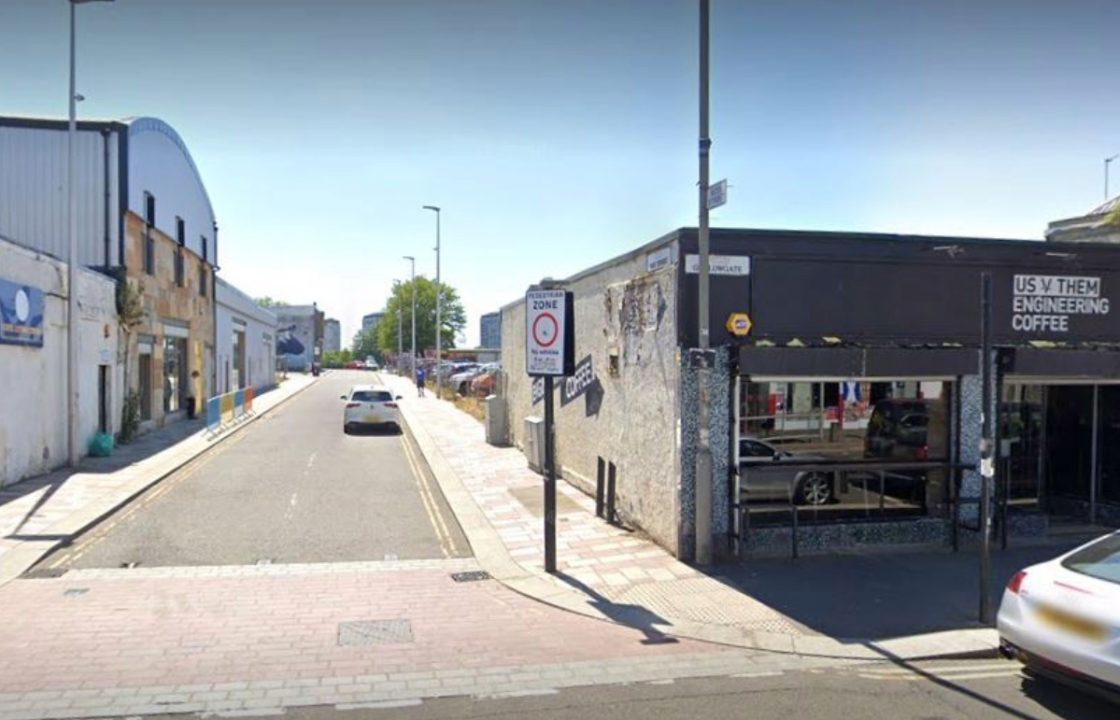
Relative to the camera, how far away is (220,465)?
17.5 metres

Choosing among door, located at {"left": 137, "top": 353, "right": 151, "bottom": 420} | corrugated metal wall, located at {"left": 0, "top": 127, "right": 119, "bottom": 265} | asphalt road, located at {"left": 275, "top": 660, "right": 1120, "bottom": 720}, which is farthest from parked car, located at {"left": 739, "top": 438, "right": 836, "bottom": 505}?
door, located at {"left": 137, "top": 353, "right": 151, "bottom": 420}

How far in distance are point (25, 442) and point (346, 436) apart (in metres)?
10.2

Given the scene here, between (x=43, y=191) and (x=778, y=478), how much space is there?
66.5 ft

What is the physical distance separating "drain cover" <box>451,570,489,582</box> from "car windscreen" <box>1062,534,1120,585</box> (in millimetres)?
5711

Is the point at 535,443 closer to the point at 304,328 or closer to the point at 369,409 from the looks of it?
the point at 369,409

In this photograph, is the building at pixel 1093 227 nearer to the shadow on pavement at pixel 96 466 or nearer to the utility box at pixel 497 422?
the utility box at pixel 497 422

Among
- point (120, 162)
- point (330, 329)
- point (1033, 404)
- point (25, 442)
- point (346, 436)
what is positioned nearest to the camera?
point (1033, 404)

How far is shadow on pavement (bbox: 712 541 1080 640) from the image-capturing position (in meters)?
7.27

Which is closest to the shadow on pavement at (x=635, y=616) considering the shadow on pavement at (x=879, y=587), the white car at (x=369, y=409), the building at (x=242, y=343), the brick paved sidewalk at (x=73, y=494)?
the shadow on pavement at (x=879, y=587)

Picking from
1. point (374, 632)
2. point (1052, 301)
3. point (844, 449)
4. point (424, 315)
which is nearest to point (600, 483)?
point (844, 449)

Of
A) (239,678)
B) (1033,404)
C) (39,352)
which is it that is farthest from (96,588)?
(1033,404)

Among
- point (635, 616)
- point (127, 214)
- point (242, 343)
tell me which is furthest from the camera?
point (242, 343)

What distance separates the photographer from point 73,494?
1328cm

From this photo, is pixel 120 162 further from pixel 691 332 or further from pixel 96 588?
pixel 691 332
